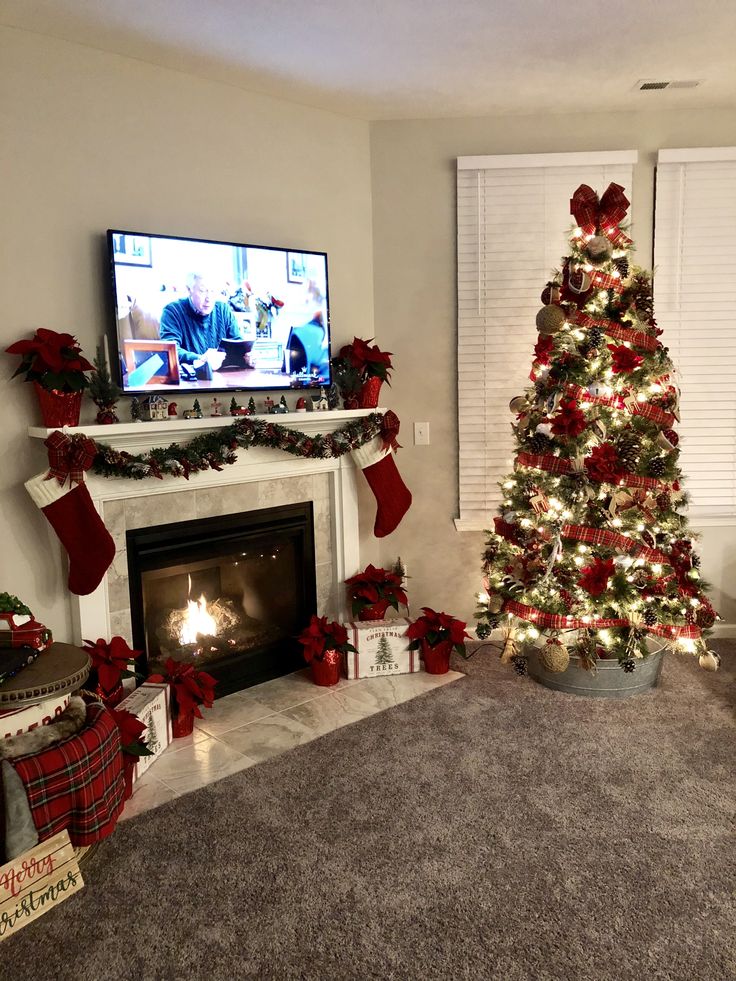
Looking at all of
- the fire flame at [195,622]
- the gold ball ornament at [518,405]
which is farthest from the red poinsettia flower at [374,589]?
the gold ball ornament at [518,405]

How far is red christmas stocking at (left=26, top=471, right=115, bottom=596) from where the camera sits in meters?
2.68

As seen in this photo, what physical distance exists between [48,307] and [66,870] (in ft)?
6.15

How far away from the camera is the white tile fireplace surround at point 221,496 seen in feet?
9.51

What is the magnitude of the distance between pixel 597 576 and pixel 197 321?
195 cm

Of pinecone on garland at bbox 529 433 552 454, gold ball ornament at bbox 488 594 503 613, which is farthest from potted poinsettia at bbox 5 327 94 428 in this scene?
gold ball ornament at bbox 488 594 503 613

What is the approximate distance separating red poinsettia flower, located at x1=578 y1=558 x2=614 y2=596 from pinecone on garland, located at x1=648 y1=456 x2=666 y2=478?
15.9 inches

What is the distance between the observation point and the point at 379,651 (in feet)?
11.6

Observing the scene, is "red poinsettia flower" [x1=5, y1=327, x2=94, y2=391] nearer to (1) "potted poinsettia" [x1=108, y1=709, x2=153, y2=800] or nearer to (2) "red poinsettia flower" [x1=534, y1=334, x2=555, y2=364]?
(1) "potted poinsettia" [x1=108, y1=709, x2=153, y2=800]

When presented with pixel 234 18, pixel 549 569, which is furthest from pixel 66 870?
pixel 234 18

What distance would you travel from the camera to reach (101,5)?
249cm

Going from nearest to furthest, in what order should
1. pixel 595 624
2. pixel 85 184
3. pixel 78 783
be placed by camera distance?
pixel 78 783 < pixel 85 184 < pixel 595 624

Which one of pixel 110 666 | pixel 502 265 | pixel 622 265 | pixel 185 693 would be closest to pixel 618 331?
pixel 622 265

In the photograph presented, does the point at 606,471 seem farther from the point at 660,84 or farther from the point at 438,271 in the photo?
the point at 660,84

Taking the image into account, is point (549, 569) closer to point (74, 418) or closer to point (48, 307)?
point (74, 418)
